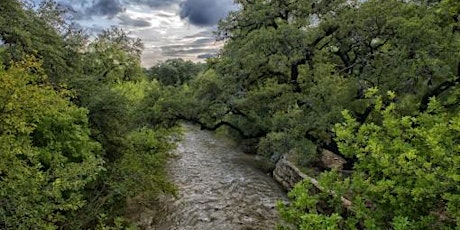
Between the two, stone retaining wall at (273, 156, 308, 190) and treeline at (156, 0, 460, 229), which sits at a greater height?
treeline at (156, 0, 460, 229)

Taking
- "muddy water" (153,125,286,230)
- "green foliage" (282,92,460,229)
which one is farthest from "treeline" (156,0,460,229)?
"muddy water" (153,125,286,230)

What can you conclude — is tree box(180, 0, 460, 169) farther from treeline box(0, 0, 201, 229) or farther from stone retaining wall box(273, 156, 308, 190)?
treeline box(0, 0, 201, 229)

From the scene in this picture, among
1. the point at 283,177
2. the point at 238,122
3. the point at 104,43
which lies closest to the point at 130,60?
the point at 104,43

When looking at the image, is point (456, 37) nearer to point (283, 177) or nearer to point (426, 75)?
point (426, 75)

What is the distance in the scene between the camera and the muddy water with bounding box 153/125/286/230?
1431cm

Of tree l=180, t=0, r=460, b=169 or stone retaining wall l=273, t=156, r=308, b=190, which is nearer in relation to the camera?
tree l=180, t=0, r=460, b=169

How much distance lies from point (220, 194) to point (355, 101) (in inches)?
272

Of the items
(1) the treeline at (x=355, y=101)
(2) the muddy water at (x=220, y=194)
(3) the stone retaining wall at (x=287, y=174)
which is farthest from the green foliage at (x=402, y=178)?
(3) the stone retaining wall at (x=287, y=174)

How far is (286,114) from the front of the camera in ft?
63.9

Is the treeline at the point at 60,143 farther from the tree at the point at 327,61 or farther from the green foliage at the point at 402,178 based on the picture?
the tree at the point at 327,61

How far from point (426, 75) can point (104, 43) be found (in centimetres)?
2792

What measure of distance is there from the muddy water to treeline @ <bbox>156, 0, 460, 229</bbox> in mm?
1780

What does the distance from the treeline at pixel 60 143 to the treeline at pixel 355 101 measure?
4.90 metres

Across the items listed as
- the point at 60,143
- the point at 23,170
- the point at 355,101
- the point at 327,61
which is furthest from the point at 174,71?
the point at 23,170
